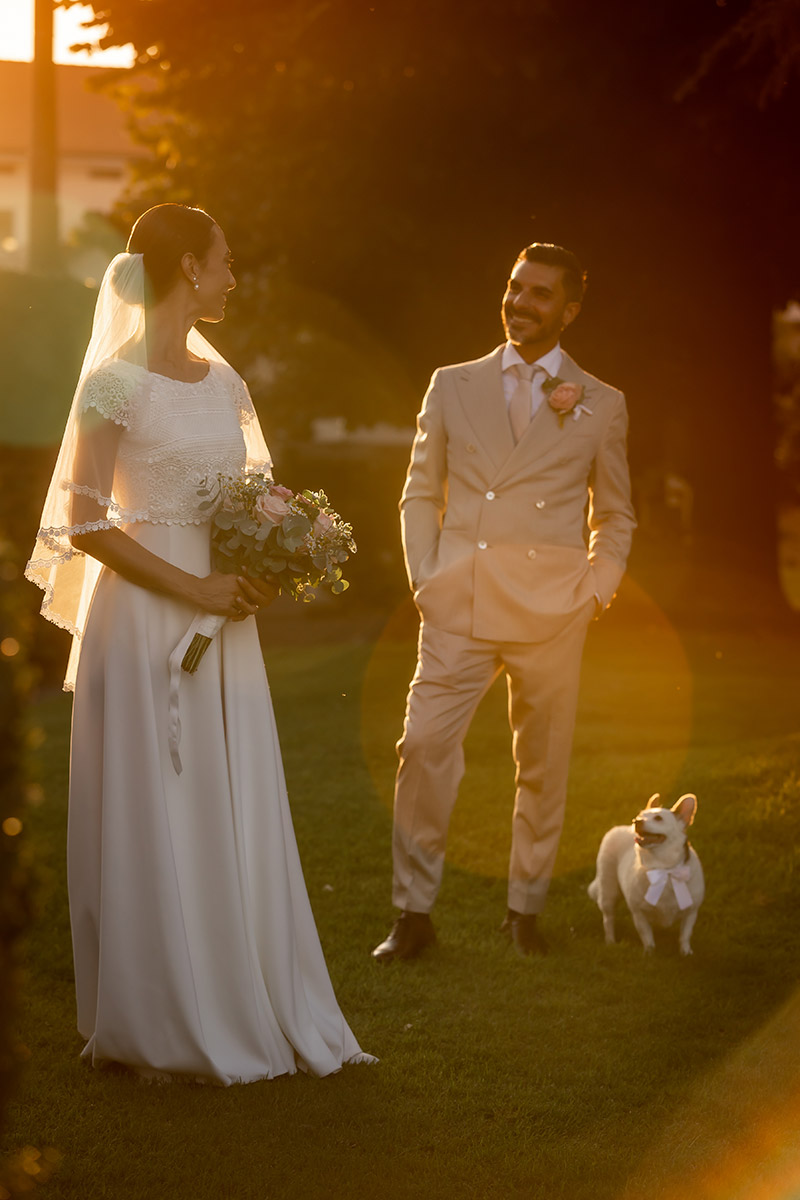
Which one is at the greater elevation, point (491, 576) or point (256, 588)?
→ point (256, 588)

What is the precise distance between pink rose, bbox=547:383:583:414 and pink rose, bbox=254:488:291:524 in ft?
6.11

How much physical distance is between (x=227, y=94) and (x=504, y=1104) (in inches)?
535

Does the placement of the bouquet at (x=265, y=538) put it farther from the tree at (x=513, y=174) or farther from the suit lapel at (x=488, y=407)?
the tree at (x=513, y=174)

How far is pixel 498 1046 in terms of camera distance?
17.3 ft

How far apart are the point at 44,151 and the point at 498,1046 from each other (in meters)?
16.9

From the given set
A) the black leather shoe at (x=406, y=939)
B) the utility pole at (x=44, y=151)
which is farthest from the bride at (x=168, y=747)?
the utility pole at (x=44, y=151)

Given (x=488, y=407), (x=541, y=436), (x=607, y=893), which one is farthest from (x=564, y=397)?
(x=607, y=893)

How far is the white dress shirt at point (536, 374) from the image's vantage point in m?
6.33

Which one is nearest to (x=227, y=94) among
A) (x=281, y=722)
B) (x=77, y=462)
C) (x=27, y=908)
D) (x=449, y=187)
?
(x=449, y=187)

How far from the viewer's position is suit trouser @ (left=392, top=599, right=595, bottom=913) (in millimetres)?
6219

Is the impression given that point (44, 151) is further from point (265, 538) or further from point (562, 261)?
point (265, 538)

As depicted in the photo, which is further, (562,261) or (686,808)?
(686,808)

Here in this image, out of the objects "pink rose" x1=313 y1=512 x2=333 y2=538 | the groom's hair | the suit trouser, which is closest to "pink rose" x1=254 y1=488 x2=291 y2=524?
"pink rose" x1=313 y1=512 x2=333 y2=538

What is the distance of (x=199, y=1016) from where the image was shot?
15.2ft
